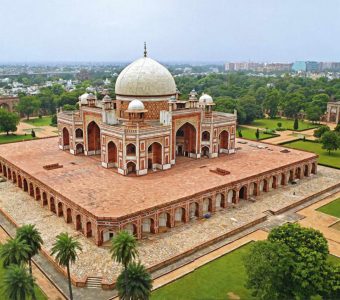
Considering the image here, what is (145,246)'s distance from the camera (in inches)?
988

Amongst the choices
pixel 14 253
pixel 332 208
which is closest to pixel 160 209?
pixel 14 253

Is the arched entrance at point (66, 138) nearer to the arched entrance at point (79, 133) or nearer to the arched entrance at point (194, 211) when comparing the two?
the arched entrance at point (79, 133)

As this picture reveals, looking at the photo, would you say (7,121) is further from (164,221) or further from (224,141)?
(164,221)

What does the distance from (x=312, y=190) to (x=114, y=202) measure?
20663 millimetres

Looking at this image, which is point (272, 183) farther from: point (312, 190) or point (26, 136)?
point (26, 136)

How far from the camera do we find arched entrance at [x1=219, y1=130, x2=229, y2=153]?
43.1 metres

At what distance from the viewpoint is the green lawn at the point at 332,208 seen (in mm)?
31564

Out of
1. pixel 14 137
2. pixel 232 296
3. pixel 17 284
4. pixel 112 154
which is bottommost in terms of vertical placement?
pixel 232 296

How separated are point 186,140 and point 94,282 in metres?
22.9

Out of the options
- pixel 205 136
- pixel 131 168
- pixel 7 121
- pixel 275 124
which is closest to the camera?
pixel 131 168

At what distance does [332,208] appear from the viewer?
1283 inches

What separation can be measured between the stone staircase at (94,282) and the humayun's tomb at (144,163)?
3.95 m

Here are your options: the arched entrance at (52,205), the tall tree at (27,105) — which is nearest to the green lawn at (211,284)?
the arched entrance at (52,205)

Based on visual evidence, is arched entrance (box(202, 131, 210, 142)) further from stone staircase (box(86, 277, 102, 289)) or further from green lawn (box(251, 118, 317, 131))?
green lawn (box(251, 118, 317, 131))
